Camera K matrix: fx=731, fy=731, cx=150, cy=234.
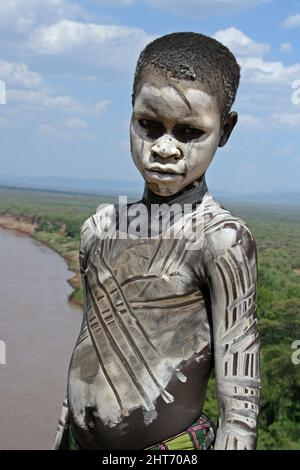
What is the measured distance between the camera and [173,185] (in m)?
1.54

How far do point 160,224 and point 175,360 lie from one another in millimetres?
290

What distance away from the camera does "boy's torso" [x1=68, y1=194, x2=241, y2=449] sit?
149 cm

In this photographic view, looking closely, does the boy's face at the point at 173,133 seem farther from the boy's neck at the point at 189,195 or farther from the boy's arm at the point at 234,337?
the boy's arm at the point at 234,337

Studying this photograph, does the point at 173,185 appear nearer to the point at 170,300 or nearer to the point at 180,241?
the point at 180,241

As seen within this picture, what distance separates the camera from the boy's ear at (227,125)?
159cm

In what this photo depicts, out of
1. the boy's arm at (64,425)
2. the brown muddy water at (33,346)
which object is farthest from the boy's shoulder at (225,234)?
the brown muddy water at (33,346)

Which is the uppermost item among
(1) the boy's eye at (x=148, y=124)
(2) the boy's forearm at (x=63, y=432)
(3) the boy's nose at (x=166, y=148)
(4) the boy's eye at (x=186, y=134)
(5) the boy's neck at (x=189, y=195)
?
(1) the boy's eye at (x=148, y=124)

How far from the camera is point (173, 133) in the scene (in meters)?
1.52

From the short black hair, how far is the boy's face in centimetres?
3

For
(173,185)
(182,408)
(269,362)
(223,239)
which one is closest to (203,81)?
(173,185)

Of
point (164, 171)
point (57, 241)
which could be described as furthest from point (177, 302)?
point (57, 241)

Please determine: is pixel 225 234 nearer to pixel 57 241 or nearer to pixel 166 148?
pixel 166 148

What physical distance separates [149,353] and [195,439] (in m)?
0.20

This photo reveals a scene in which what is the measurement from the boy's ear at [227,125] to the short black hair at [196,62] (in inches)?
0.8
